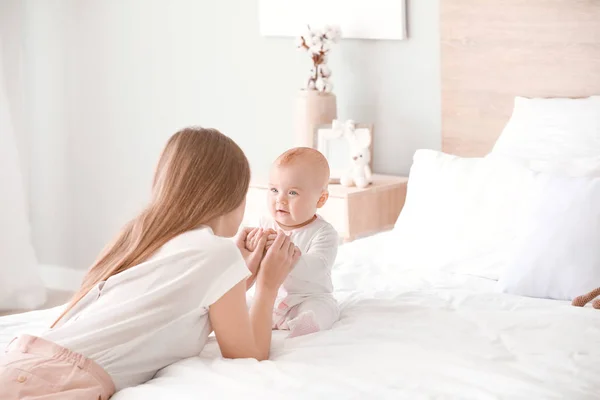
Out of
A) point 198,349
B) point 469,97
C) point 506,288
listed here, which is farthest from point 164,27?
point 198,349

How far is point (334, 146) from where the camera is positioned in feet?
11.3

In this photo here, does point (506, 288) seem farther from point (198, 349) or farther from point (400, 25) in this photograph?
point (400, 25)

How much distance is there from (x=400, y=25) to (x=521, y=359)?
1881 millimetres

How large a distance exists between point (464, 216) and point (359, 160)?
0.74 meters

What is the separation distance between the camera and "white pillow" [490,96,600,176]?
2682mm

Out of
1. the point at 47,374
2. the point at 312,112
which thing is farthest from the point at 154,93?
the point at 47,374

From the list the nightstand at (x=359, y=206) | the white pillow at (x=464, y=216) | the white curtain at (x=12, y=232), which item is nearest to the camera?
the white pillow at (x=464, y=216)

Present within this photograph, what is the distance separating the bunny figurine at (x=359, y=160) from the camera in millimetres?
3316

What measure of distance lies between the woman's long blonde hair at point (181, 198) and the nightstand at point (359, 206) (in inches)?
55.8

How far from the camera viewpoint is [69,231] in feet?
15.3

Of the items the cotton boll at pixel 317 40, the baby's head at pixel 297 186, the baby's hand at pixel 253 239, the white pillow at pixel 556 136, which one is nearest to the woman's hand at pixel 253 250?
the baby's hand at pixel 253 239

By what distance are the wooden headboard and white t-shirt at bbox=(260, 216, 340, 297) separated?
128 centimetres

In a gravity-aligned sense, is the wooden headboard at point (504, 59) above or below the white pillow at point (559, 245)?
above

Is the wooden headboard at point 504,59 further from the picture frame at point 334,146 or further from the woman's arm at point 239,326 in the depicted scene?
the woman's arm at point 239,326
